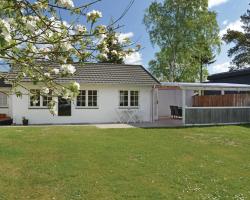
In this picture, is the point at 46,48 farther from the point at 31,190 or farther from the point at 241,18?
the point at 241,18

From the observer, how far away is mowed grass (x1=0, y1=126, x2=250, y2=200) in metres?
6.98

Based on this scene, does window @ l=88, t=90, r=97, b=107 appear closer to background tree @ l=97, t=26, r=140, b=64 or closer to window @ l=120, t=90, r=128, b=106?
window @ l=120, t=90, r=128, b=106

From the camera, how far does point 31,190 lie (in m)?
7.09

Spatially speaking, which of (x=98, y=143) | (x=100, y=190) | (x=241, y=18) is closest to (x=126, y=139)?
(x=98, y=143)

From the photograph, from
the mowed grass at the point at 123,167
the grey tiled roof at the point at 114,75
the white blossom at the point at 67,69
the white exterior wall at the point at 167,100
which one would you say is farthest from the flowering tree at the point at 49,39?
the white exterior wall at the point at 167,100

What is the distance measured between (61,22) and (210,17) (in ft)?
119

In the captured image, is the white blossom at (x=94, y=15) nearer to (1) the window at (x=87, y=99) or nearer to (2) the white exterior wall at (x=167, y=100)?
(1) the window at (x=87, y=99)

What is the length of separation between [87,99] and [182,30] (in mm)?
18893

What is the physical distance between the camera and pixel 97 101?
22.2 m

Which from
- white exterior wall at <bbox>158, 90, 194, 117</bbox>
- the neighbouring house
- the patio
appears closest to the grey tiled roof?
the patio

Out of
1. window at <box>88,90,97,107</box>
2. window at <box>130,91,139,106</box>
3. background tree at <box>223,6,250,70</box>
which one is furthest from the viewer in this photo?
background tree at <box>223,6,250,70</box>

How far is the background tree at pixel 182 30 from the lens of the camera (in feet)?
122

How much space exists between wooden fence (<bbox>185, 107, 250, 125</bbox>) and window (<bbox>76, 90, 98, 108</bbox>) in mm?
5775

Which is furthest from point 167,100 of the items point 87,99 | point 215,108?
point 87,99
